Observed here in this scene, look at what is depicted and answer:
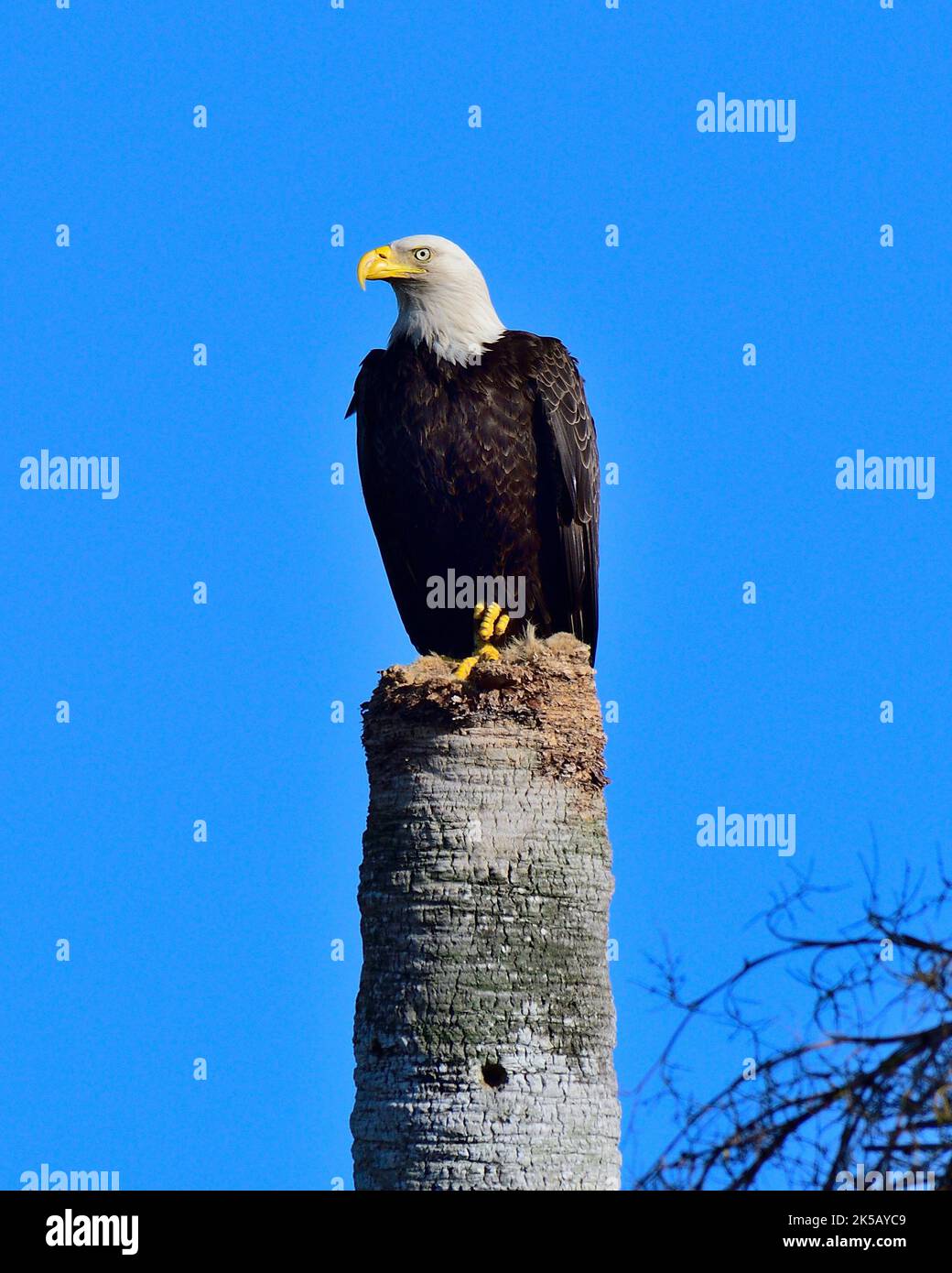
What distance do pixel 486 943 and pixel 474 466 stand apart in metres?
3.21

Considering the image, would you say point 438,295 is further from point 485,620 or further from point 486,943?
point 486,943

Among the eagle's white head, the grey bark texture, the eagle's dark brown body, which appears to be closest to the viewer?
the grey bark texture

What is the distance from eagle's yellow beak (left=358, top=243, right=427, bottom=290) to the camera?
1088 cm

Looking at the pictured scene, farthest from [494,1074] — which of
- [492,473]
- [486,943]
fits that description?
[492,473]

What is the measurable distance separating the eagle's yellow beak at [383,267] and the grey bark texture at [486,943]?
10.7ft

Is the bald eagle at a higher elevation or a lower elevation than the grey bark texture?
higher

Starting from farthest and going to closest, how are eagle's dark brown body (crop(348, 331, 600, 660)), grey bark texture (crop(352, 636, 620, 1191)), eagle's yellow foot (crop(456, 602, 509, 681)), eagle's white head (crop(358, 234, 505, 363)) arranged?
1. eagle's white head (crop(358, 234, 505, 363))
2. eagle's dark brown body (crop(348, 331, 600, 660))
3. eagle's yellow foot (crop(456, 602, 509, 681))
4. grey bark texture (crop(352, 636, 620, 1191))

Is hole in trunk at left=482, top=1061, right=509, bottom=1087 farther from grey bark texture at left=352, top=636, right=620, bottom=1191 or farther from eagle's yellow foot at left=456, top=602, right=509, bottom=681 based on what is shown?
eagle's yellow foot at left=456, top=602, right=509, bottom=681

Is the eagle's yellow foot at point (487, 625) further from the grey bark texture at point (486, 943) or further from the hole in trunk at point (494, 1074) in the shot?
the hole in trunk at point (494, 1074)

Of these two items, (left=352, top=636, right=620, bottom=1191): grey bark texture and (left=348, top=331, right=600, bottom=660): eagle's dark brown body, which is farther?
(left=348, top=331, right=600, bottom=660): eagle's dark brown body

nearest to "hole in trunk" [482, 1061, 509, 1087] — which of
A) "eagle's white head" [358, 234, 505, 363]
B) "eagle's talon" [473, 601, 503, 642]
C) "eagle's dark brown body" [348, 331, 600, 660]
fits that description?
"eagle's talon" [473, 601, 503, 642]

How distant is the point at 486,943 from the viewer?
25.5 ft

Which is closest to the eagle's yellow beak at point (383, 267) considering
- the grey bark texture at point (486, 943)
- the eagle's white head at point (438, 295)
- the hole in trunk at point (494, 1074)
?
the eagle's white head at point (438, 295)
